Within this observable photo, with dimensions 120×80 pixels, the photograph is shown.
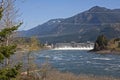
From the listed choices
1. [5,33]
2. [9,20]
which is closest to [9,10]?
[9,20]

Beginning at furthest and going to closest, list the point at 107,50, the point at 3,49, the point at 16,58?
the point at 107,50 → the point at 16,58 → the point at 3,49

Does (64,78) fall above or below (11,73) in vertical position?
below

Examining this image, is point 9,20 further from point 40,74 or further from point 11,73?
point 40,74

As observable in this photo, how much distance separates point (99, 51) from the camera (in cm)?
17925

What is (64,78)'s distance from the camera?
131ft

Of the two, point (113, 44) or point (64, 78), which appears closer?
point (64, 78)

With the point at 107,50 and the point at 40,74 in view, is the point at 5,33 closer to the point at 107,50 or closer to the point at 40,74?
the point at 40,74

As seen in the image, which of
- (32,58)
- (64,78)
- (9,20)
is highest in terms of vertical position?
(9,20)

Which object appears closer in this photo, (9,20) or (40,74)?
(9,20)

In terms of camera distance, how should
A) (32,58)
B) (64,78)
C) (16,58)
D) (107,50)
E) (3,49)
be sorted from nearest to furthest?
(3,49) → (16,58) → (32,58) → (64,78) → (107,50)

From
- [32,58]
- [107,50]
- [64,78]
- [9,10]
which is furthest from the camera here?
[107,50]

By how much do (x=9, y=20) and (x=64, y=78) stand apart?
703 inches

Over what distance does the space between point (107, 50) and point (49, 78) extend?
13994 centimetres

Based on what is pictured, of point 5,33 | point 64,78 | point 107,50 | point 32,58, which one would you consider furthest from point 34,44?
point 107,50
